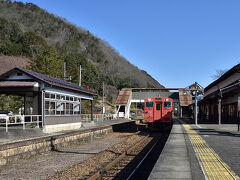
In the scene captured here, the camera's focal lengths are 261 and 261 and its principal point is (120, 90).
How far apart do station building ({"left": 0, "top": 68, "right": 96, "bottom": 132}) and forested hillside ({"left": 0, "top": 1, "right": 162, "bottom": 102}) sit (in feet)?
31.3

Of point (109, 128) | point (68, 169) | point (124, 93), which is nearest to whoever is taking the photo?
point (68, 169)

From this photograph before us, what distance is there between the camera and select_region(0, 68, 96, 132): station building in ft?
54.5

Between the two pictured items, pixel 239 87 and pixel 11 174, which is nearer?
pixel 11 174

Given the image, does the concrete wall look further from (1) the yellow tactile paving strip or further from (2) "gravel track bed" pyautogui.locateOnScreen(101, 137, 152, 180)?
(1) the yellow tactile paving strip

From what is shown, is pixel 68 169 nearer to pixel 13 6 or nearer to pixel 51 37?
pixel 51 37

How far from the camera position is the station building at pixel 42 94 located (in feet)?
54.5

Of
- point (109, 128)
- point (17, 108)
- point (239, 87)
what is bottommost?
point (109, 128)

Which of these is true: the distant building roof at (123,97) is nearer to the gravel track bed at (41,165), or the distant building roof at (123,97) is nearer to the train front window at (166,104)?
the train front window at (166,104)

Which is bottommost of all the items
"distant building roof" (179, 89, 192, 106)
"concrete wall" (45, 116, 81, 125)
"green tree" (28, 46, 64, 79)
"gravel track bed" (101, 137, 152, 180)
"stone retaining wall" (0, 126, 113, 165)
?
"gravel track bed" (101, 137, 152, 180)

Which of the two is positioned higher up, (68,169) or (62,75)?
(62,75)

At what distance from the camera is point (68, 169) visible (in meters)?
9.19

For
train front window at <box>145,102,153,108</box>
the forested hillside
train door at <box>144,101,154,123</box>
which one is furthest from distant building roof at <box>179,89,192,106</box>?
train door at <box>144,101,154,123</box>

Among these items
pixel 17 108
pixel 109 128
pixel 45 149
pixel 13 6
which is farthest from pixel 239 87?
pixel 13 6

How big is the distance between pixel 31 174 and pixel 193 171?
5235 mm
